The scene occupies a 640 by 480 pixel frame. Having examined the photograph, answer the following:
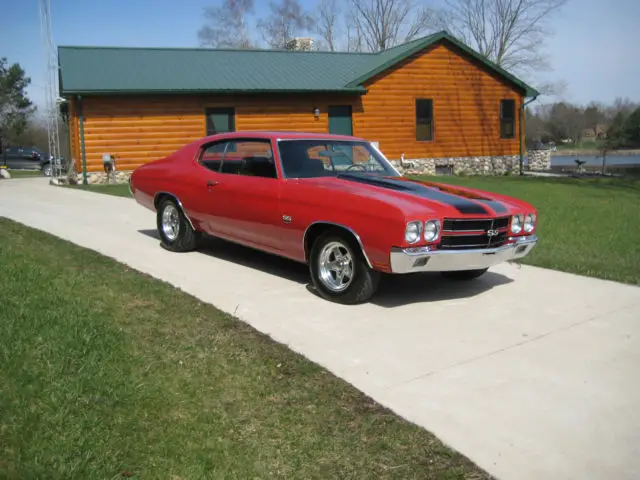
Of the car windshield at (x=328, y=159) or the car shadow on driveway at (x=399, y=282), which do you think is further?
the car windshield at (x=328, y=159)

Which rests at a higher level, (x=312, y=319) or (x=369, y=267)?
(x=369, y=267)

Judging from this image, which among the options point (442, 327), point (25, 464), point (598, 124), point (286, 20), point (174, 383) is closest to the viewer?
point (25, 464)

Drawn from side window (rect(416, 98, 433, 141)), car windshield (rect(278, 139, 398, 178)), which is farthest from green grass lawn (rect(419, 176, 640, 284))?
side window (rect(416, 98, 433, 141))

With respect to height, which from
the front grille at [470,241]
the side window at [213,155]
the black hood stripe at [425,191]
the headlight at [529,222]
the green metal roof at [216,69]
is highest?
the green metal roof at [216,69]

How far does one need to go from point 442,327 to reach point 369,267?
0.81 meters

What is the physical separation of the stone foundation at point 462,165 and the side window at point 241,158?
55.2 feet

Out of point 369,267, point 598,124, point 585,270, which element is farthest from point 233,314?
point 598,124

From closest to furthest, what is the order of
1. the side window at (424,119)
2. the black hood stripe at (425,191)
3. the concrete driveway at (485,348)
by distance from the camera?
the concrete driveway at (485,348) < the black hood stripe at (425,191) < the side window at (424,119)

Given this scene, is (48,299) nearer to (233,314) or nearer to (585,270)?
(233,314)

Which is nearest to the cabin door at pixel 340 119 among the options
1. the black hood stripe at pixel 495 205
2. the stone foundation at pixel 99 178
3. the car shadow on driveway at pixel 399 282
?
the stone foundation at pixel 99 178

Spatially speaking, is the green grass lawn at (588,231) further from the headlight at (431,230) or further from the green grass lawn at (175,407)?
the green grass lawn at (175,407)

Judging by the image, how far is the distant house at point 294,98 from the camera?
19.7 m

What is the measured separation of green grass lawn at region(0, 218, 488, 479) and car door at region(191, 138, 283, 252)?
137cm

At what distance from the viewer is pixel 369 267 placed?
17.5 ft
